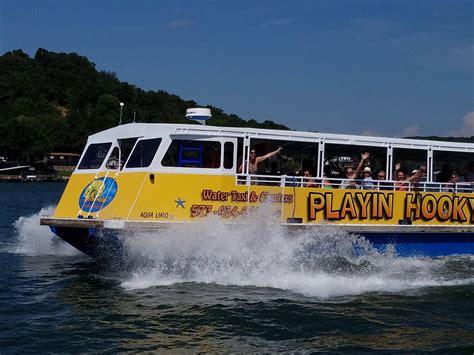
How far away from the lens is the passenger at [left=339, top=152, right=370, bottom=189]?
1377 cm

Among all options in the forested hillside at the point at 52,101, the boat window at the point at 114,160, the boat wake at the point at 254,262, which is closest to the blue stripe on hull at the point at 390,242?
the boat wake at the point at 254,262

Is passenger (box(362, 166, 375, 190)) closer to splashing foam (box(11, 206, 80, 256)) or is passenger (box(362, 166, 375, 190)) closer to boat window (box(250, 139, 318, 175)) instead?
boat window (box(250, 139, 318, 175))

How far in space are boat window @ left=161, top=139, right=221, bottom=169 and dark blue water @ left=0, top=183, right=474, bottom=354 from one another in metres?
1.34

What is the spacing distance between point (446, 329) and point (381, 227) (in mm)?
4304

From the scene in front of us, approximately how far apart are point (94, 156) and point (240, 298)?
15.9ft

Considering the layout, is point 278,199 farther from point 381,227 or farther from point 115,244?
point 115,244

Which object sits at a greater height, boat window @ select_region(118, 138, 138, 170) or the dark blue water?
boat window @ select_region(118, 138, 138, 170)

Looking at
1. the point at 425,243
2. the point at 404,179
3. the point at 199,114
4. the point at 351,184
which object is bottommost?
the point at 425,243

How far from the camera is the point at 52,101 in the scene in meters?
160

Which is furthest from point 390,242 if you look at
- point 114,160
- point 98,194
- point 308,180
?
point 98,194

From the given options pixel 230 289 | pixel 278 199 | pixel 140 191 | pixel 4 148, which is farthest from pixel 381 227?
pixel 4 148

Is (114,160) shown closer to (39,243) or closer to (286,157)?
(286,157)

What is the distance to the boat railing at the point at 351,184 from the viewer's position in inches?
513

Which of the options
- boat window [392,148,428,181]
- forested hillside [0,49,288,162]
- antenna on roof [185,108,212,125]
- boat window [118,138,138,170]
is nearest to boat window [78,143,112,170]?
boat window [118,138,138,170]
